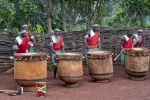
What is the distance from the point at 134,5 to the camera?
1164cm

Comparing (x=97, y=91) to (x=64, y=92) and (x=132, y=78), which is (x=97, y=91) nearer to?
(x=64, y=92)

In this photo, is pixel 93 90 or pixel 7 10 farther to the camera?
pixel 7 10

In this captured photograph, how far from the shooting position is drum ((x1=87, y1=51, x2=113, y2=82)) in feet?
25.9

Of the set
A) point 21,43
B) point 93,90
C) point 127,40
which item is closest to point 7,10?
point 21,43

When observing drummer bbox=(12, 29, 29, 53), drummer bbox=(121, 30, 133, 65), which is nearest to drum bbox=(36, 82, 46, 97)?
drummer bbox=(12, 29, 29, 53)

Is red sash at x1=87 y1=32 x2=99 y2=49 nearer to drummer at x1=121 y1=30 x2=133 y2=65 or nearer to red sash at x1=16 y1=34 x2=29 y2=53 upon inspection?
drummer at x1=121 y1=30 x2=133 y2=65

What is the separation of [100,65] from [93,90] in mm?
1054

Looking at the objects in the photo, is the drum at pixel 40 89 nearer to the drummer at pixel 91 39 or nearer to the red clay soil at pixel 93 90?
the red clay soil at pixel 93 90

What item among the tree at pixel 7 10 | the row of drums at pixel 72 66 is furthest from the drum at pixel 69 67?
the tree at pixel 7 10

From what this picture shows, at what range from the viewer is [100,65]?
791cm

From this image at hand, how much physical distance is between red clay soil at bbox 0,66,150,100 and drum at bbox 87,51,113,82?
21 centimetres

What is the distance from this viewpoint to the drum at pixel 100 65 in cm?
790

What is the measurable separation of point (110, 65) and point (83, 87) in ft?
3.53

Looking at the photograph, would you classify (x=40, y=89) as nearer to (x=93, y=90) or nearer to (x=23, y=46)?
(x=93, y=90)
